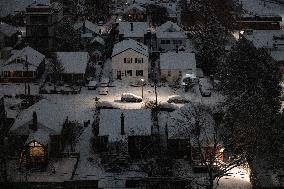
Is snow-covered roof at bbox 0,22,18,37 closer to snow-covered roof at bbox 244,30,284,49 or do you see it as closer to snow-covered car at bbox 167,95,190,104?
snow-covered car at bbox 167,95,190,104

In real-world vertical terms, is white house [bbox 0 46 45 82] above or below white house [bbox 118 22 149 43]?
below

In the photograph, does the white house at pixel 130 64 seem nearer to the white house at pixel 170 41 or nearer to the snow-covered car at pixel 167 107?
the snow-covered car at pixel 167 107

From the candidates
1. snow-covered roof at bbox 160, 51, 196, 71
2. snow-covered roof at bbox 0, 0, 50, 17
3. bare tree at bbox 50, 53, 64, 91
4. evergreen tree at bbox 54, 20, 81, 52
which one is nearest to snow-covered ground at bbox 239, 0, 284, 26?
snow-covered roof at bbox 0, 0, 50, 17

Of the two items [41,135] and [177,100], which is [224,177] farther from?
[177,100]

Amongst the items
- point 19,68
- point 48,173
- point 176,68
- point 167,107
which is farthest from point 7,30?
point 48,173

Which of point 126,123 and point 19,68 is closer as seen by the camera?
point 126,123

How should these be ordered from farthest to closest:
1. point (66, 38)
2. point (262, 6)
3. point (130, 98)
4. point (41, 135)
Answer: point (262, 6) < point (66, 38) < point (130, 98) < point (41, 135)
